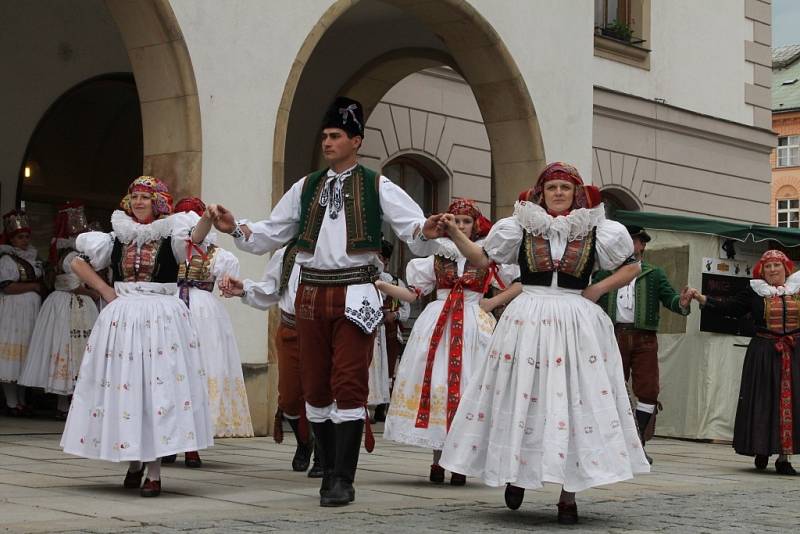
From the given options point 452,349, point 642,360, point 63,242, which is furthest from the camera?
point 63,242

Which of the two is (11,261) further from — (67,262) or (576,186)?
(576,186)

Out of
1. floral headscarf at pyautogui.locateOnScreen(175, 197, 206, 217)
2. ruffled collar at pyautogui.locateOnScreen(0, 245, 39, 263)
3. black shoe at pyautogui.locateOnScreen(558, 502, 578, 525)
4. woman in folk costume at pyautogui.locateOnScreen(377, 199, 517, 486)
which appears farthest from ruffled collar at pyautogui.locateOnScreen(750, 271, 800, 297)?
ruffled collar at pyautogui.locateOnScreen(0, 245, 39, 263)

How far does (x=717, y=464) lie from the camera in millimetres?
10922

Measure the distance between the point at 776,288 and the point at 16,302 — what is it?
6939 millimetres

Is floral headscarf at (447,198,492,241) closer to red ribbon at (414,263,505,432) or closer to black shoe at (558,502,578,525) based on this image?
red ribbon at (414,263,505,432)

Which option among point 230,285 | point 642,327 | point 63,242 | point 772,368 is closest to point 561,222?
point 230,285

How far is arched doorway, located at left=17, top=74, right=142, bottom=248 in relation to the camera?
557 inches

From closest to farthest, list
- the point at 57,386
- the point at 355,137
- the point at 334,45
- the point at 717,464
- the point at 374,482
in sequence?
1. the point at 355,137
2. the point at 374,482
3. the point at 717,464
4. the point at 57,386
5. the point at 334,45

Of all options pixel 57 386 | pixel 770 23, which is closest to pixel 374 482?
pixel 57 386

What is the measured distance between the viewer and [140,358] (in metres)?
7.10

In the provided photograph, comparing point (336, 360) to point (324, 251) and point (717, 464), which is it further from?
point (717, 464)

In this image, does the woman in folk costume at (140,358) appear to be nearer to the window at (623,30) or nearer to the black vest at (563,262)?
the black vest at (563,262)

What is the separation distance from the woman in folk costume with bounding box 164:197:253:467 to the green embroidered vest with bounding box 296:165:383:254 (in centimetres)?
234

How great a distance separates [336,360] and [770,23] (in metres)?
16.3
